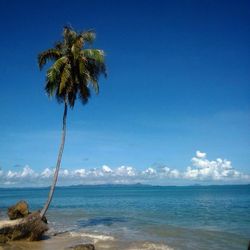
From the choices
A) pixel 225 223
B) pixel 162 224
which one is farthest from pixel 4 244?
pixel 225 223

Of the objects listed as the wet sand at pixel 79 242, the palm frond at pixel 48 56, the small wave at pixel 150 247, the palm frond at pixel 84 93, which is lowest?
the small wave at pixel 150 247

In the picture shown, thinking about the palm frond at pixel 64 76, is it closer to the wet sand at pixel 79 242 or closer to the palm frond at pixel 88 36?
the palm frond at pixel 88 36

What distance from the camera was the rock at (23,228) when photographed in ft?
73.6

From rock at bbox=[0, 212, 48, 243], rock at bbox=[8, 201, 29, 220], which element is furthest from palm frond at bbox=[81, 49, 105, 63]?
rock at bbox=[8, 201, 29, 220]

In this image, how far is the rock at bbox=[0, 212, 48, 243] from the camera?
22.4m

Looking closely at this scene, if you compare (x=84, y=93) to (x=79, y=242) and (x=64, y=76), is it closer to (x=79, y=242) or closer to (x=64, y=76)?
(x=64, y=76)

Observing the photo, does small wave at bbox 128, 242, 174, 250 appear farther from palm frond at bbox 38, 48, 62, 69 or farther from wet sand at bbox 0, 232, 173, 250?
palm frond at bbox 38, 48, 62, 69

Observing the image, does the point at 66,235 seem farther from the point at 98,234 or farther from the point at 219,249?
the point at 219,249

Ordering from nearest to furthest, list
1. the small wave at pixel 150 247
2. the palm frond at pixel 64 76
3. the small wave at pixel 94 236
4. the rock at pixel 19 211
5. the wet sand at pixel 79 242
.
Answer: the wet sand at pixel 79 242
the small wave at pixel 150 247
the small wave at pixel 94 236
the palm frond at pixel 64 76
the rock at pixel 19 211

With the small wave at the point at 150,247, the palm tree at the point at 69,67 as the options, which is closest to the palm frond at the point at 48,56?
the palm tree at the point at 69,67

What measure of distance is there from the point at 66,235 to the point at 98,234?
2409 mm

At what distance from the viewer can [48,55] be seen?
27.3m

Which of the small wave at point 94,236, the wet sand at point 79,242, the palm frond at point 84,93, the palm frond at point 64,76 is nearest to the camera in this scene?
the wet sand at point 79,242

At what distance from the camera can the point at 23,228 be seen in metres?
22.9
